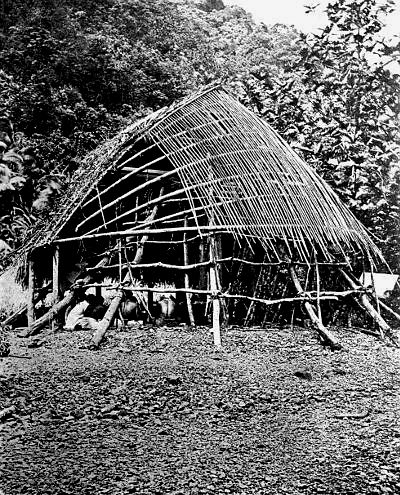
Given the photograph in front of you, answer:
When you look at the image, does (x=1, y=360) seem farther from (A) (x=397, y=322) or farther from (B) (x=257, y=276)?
(A) (x=397, y=322)

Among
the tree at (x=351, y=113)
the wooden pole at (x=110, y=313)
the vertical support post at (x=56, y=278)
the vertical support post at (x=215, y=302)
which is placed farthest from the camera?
the tree at (x=351, y=113)

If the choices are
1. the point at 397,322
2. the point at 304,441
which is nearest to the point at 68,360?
the point at 304,441

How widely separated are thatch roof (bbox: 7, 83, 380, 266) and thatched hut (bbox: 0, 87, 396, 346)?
0.8 inches

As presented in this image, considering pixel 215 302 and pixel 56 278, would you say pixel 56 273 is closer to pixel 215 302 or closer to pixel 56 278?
pixel 56 278

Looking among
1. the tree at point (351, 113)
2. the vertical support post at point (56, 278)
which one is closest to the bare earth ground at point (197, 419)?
the vertical support post at point (56, 278)

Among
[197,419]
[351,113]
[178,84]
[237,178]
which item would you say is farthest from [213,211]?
[178,84]

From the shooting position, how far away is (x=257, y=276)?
12.1m

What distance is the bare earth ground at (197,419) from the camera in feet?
14.6

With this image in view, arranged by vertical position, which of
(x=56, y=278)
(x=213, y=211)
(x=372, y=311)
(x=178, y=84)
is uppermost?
(x=178, y=84)

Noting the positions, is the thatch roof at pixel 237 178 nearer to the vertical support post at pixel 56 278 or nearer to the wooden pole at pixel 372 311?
the vertical support post at pixel 56 278

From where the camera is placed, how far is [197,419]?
592 centimetres

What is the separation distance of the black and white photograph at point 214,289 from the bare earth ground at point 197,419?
3 centimetres

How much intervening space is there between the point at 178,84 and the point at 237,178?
60.4 ft

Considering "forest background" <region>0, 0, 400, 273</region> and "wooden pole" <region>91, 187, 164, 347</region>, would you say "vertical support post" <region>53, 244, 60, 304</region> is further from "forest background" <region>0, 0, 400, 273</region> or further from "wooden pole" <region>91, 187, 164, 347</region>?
"forest background" <region>0, 0, 400, 273</region>
